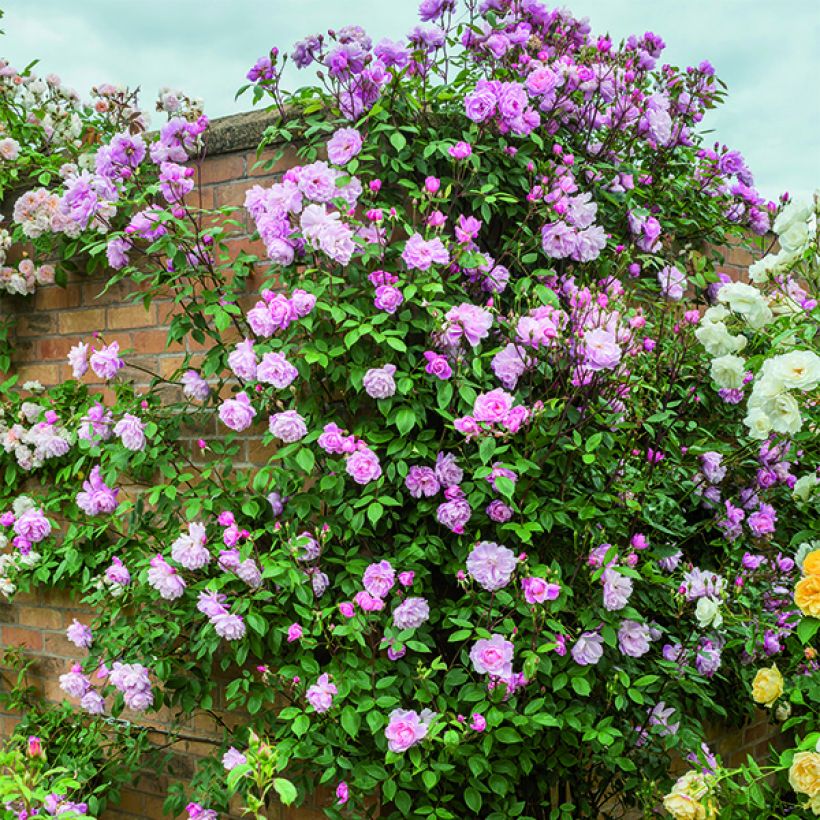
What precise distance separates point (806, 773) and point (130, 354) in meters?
2.39

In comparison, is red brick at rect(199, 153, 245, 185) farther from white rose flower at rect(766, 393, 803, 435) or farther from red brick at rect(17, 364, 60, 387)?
white rose flower at rect(766, 393, 803, 435)

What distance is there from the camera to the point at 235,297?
2689mm

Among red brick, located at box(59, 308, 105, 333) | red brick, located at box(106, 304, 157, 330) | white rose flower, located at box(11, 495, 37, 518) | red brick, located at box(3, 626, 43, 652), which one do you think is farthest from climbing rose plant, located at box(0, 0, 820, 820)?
red brick, located at box(3, 626, 43, 652)

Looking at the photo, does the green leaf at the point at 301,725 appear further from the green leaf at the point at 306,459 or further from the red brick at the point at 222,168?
the red brick at the point at 222,168

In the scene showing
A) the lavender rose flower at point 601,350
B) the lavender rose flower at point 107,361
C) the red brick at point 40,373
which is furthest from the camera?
the red brick at point 40,373

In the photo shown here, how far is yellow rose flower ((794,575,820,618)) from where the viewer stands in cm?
187

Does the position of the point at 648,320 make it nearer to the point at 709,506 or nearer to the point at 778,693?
the point at 709,506

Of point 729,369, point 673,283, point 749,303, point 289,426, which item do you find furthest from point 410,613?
point 673,283

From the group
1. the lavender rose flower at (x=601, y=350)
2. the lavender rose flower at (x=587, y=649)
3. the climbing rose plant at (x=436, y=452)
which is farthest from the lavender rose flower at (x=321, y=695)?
the lavender rose flower at (x=601, y=350)

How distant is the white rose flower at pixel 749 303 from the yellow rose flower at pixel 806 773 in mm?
1031

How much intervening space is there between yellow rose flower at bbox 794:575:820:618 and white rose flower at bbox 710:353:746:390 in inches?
25.2

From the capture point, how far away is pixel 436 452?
2.41m

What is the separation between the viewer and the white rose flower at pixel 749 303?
2.22 metres

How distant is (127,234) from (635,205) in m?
1.72
